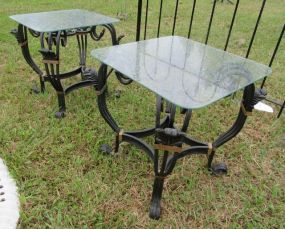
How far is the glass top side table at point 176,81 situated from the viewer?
1.39m

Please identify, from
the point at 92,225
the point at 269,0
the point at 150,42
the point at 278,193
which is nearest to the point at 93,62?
the point at 150,42

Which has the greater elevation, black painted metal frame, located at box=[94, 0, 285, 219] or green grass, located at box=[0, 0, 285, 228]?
black painted metal frame, located at box=[94, 0, 285, 219]

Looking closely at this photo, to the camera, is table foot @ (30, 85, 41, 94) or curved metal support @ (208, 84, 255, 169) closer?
curved metal support @ (208, 84, 255, 169)

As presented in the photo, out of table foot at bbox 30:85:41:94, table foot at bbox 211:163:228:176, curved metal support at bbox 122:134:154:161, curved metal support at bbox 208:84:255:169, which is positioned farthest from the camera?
table foot at bbox 30:85:41:94

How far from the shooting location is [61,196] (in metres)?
1.79

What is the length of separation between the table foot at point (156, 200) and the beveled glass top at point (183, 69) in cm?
59

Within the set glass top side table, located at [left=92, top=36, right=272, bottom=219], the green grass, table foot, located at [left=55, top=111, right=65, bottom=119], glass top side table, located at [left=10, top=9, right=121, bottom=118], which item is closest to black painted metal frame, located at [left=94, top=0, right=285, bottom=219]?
glass top side table, located at [left=92, top=36, right=272, bottom=219]

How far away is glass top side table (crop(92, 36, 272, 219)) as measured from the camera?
4.57ft

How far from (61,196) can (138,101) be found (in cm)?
127

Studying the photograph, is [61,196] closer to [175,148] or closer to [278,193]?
[175,148]

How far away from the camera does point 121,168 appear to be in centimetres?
203

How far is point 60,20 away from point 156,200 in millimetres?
1658

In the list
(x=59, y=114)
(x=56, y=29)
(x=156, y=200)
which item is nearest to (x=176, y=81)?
(x=156, y=200)

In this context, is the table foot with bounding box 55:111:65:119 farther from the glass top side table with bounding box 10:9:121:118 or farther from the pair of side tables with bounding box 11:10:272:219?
the pair of side tables with bounding box 11:10:272:219
